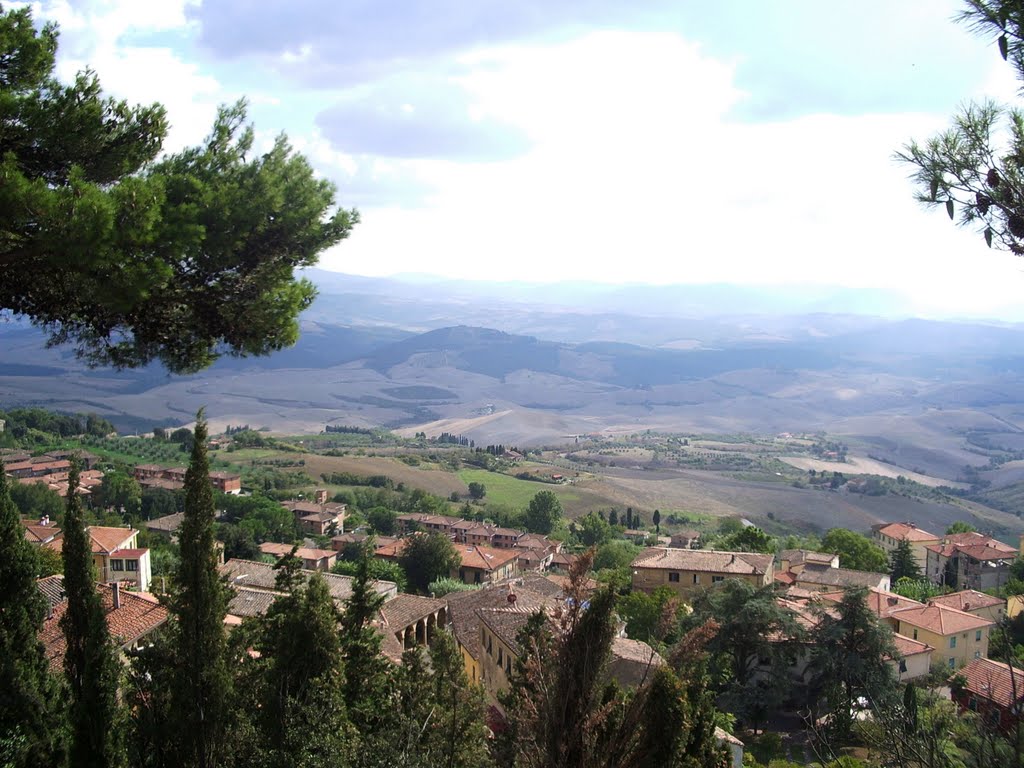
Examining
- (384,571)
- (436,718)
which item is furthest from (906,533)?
(436,718)

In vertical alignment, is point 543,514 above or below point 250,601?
below

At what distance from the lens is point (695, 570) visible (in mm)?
28094

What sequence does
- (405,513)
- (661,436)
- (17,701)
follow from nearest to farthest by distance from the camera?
(17,701) → (405,513) → (661,436)

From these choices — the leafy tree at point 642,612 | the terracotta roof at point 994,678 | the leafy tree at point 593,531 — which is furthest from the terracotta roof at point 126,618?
the leafy tree at point 593,531

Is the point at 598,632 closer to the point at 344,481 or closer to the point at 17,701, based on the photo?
the point at 17,701

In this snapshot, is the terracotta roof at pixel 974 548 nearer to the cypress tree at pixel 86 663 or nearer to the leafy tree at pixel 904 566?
the leafy tree at pixel 904 566

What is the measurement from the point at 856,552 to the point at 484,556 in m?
17.7

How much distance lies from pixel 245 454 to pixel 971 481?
85827mm

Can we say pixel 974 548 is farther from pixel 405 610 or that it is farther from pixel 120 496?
pixel 120 496

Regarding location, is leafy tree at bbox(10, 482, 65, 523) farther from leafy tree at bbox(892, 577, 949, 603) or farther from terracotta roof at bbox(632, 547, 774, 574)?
leafy tree at bbox(892, 577, 949, 603)

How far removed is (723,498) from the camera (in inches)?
3039

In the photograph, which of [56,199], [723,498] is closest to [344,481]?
[723,498]

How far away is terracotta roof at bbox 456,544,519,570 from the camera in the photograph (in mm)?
39719

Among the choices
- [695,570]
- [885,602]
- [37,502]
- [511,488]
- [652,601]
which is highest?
[652,601]
